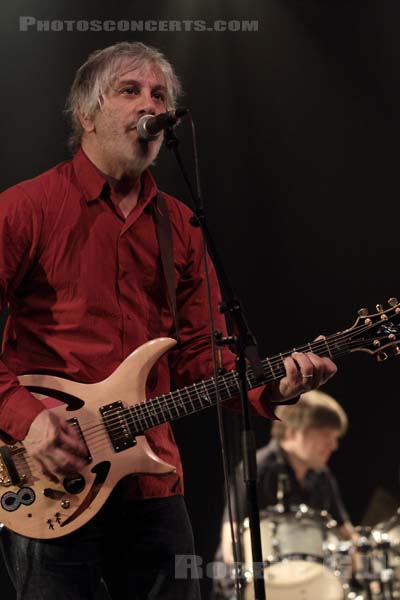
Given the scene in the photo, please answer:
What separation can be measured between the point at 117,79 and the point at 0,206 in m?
0.64

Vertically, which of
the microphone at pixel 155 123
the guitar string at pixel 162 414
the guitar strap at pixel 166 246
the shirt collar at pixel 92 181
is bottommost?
the guitar string at pixel 162 414

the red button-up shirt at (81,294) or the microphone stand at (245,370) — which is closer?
the microphone stand at (245,370)

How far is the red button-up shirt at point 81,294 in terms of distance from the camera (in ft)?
8.46

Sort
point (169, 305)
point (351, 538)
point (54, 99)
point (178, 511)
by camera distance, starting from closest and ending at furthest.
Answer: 1. point (178, 511)
2. point (169, 305)
3. point (54, 99)
4. point (351, 538)

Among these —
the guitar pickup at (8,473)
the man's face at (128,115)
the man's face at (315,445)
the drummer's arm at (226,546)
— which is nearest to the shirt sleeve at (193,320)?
the man's face at (128,115)

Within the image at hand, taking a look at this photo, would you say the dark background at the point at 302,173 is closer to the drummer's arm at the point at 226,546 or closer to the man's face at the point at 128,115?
the drummer's arm at the point at 226,546

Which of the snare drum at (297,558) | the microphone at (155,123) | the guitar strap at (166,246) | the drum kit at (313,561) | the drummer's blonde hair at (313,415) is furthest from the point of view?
the snare drum at (297,558)

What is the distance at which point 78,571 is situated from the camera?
239cm

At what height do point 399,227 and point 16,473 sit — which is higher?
point 399,227

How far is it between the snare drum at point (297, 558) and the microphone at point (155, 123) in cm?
272

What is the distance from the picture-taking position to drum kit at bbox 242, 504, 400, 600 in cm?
454

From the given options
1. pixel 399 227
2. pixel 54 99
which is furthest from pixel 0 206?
pixel 399 227

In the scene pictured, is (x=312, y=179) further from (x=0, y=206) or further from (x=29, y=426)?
(x=29, y=426)

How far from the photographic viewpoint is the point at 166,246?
283cm
